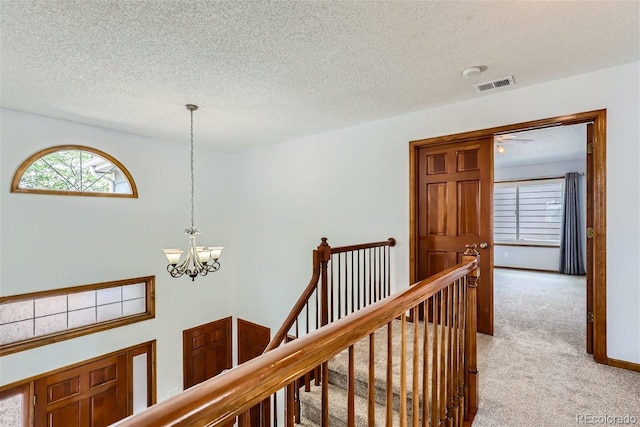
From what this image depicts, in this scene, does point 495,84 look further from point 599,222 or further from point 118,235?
point 118,235

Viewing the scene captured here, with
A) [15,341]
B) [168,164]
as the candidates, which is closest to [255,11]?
[168,164]

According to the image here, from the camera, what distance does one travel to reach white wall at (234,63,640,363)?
2486mm

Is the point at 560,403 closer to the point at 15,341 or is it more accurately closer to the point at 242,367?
the point at 242,367

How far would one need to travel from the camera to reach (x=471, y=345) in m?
2.03

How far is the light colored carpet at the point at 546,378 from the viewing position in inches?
76.8

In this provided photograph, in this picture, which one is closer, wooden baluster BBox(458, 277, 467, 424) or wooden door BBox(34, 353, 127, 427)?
wooden baluster BBox(458, 277, 467, 424)

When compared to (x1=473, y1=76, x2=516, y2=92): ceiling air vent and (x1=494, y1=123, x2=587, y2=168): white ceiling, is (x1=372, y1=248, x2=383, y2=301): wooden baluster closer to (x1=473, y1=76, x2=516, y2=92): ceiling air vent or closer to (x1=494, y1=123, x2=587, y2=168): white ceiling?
(x1=473, y1=76, x2=516, y2=92): ceiling air vent

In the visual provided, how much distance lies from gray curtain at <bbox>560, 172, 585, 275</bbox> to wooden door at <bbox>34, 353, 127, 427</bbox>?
808 centimetres

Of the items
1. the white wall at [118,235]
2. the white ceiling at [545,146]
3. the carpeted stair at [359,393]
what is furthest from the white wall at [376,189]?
Answer: the carpeted stair at [359,393]

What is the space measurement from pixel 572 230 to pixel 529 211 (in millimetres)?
957

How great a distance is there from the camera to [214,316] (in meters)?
5.55

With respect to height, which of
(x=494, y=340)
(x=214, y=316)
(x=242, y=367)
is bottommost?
(x=214, y=316)

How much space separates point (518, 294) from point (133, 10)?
228 inches

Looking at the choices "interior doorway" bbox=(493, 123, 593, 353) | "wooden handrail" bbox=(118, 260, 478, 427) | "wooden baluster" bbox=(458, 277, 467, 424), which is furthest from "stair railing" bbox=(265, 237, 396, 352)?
"interior doorway" bbox=(493, 123, 593, 353)
